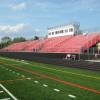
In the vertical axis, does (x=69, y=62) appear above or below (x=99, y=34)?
below

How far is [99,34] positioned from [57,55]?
11.6 m

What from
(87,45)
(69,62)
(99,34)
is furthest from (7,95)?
(99,34)

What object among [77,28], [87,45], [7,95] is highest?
[77,28]

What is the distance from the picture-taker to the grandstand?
49.8m

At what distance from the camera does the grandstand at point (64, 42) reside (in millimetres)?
49750

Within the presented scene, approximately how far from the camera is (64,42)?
6141cm

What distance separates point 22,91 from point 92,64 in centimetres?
1416

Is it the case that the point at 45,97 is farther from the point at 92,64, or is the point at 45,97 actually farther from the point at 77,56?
the point at 77,56

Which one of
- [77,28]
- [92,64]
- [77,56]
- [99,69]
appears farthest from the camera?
[77,28]

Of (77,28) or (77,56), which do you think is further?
(77,28)

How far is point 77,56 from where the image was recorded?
4069 cm

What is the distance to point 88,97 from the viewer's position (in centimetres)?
1092

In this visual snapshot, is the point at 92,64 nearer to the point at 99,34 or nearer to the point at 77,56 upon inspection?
the point at 77,56

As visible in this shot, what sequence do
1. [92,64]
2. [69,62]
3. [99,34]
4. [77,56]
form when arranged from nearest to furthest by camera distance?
[92,64] < [69,62] < [77,56] < [99,34]
